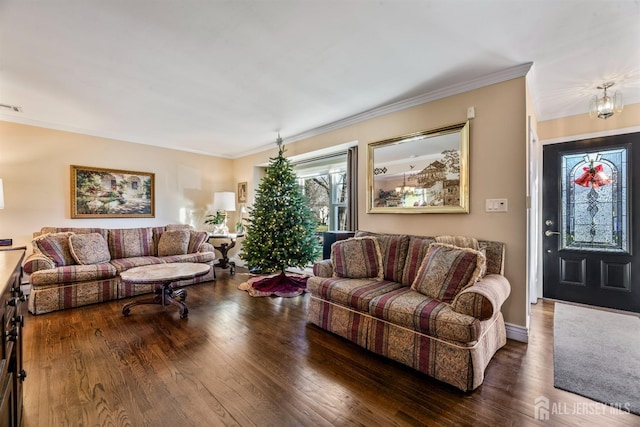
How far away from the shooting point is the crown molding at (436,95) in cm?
255

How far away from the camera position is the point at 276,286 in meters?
4.14

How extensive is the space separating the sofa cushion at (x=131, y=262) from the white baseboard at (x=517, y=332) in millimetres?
4491

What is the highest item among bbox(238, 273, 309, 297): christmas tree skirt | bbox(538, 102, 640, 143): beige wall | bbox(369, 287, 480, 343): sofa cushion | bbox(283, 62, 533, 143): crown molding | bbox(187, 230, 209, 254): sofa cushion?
bbox(283, 62, 533, 143): crown molding

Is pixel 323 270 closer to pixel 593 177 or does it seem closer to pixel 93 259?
pixel 93 259

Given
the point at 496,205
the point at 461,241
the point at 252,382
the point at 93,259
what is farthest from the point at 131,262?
the point at 496,205

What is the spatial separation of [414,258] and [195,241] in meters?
3.73

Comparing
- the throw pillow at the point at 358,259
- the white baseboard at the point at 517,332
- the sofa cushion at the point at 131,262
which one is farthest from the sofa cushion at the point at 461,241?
the sofa cushion at the point at 131,262

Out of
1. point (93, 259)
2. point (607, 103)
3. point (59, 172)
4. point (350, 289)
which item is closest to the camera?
point (350, 289)

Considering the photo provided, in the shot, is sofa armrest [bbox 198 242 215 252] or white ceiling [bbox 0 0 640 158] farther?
sofa armrest [bbox 198 242 215 252]

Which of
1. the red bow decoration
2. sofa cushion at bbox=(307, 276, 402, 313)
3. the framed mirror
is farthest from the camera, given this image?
the red bow decoration

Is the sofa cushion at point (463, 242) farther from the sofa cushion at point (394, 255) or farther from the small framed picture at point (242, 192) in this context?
the small framed picture at point (242, 192)

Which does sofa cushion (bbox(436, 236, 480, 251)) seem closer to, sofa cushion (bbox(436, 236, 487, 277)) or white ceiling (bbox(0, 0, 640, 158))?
sofa cushion (bbox(436, 236, 487, 277))

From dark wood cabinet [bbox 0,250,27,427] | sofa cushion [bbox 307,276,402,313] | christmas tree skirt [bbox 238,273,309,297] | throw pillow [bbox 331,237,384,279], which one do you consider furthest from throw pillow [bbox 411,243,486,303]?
dark wood cabinet [bbox 0,250,27,427]

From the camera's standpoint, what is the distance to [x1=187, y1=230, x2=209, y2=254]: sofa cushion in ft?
15.6
